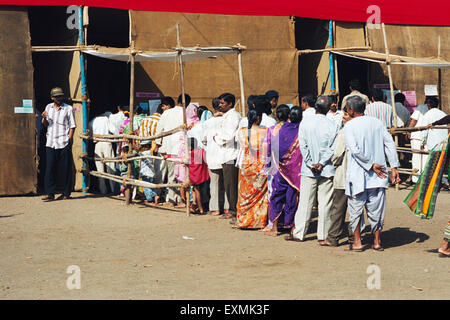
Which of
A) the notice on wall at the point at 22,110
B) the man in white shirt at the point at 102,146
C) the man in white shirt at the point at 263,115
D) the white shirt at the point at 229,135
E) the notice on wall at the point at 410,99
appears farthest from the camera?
the notice on wall at the point at 410,99

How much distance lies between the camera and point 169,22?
39.0ft

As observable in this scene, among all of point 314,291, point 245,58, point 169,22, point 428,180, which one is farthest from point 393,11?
point 314,291

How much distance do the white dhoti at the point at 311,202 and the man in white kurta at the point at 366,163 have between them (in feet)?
1.40

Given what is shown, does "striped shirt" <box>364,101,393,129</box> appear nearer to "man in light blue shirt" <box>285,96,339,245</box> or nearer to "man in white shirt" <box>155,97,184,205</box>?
"man in white shirt" <box>155,97,184,205</box>

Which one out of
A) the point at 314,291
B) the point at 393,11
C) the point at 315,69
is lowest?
the point at 314,291

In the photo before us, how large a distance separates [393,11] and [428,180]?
6.83 m

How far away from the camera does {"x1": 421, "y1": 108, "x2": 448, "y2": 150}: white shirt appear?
11.4 meters

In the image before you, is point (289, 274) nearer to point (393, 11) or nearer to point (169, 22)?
point (169, 22)

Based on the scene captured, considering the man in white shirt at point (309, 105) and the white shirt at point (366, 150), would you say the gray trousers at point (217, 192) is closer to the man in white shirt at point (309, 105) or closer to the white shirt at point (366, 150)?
the man in white shirt at point (309, 105)

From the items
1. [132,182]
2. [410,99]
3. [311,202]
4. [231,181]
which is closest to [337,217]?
[311,202]

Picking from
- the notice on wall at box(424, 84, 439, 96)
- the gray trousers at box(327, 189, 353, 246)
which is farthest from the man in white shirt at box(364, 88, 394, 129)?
Result: the gray trousers at box(327, 189, 353, 246)

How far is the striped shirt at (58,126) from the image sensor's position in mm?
10734

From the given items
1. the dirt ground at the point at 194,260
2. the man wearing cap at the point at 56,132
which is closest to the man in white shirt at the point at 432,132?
the dirt ground at the point at 194,260

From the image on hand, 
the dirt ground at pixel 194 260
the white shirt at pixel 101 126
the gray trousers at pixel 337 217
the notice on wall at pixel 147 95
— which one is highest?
the notice on wall at pixel 147 95
